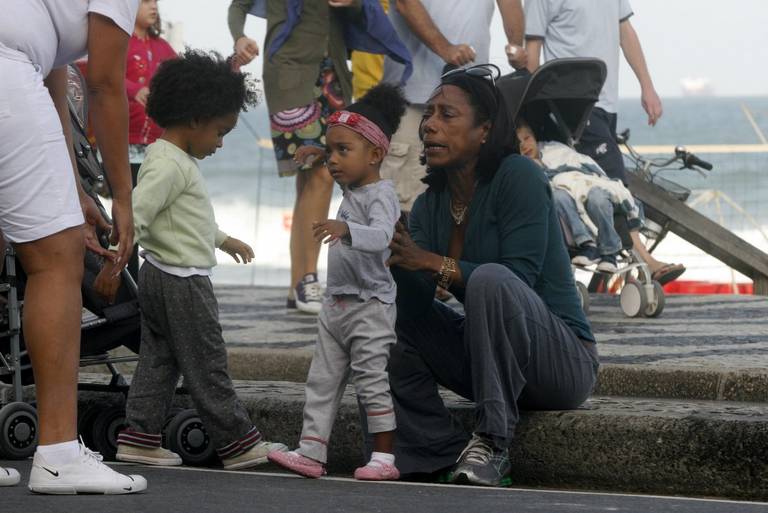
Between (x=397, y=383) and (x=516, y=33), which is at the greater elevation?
(x=516, y=33)

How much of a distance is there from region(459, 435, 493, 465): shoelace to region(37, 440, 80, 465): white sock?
1170mm

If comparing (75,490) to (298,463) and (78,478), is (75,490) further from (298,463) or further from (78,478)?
(298,463)

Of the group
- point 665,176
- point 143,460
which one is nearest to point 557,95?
point 143,460

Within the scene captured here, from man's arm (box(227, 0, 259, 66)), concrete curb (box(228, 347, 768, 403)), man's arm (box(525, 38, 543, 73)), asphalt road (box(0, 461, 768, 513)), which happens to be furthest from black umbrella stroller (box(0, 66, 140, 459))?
man's arm (box(525, 38, 543, 73))

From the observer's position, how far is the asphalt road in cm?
377

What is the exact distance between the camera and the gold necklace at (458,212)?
496 cm

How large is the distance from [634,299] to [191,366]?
13.5 ft

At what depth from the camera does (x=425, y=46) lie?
8219 mm

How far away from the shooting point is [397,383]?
189 inches

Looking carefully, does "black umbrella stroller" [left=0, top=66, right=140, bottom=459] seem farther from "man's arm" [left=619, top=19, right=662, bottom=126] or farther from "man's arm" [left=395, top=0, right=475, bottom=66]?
"man's arm" [left=619, top=19, right=662, bottom=126]

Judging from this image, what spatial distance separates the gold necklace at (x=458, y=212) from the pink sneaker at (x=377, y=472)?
0.82 metres

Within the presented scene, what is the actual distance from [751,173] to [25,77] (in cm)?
1722

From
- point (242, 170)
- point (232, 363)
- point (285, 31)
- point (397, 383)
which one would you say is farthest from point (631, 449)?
point (242, 170)

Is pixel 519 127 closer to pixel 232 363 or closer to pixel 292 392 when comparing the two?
pixel 232 363
